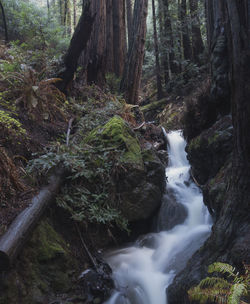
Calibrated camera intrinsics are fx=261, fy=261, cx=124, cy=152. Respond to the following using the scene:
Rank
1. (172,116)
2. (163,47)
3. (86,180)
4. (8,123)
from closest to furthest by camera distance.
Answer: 1. (8,123)
2. (86,180)
3. (172,116)
4. (163,47)

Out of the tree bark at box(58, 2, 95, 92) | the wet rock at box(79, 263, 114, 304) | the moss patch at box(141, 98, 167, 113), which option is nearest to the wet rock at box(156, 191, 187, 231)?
the wet rock at box(79, 263, 114, 304)

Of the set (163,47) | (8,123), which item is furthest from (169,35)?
(8,123)

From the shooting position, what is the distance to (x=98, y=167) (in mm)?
4742

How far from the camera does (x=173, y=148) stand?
358 inches

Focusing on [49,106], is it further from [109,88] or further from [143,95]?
[143,95]

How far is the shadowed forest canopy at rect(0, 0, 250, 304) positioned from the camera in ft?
9.44

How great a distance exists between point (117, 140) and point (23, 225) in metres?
2.84

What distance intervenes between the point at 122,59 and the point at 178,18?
21.0 ft

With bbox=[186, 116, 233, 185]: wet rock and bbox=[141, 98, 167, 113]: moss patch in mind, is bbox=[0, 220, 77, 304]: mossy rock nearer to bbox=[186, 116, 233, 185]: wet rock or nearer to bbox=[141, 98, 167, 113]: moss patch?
bbox=[186, 116, 233, 185]: wet rock

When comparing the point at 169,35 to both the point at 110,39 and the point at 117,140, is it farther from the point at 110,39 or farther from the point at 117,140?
the point at 117,140

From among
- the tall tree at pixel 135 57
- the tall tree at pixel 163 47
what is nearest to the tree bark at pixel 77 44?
the tall tree at pixel 135 57

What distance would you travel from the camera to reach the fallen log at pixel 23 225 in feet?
8.77

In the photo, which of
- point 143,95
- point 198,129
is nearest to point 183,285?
point 198,129

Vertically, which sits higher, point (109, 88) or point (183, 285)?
point (109, 88)
